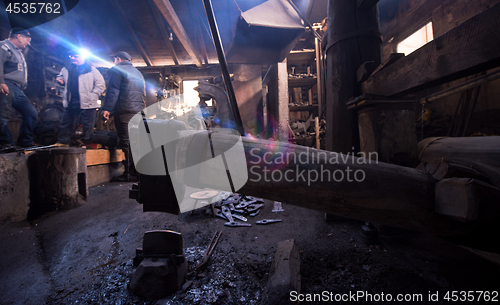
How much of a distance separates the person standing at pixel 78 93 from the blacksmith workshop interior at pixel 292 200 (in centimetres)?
82

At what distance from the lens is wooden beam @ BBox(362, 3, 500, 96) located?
0.89 metres

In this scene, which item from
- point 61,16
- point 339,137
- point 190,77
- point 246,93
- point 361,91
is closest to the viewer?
point 361,91

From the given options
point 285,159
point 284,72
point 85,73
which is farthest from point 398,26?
point 85,73

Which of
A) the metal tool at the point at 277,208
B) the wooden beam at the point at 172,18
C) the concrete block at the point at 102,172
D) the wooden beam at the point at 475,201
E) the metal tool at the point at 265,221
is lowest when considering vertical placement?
the metal tool at the point at 265,221

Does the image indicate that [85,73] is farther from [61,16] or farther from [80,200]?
[80,200]

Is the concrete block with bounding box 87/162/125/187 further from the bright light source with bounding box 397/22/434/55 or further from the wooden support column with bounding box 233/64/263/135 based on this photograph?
the bright light source with bounding box 397/22/434/55

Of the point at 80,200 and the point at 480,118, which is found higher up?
the point at 480,118

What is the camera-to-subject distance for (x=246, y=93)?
4.50 meters

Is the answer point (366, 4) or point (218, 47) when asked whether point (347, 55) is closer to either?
point (366, 4)

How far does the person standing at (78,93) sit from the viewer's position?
4082mm

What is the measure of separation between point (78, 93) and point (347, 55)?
5.18m

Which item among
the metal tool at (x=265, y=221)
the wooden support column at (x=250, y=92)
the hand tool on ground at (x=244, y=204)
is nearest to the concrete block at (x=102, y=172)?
the hand tool on ground at (x=244, y=204)

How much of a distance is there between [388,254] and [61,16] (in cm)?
800

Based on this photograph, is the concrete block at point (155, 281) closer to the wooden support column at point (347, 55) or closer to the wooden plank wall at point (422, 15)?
the wooden support column at point (347, 55)
